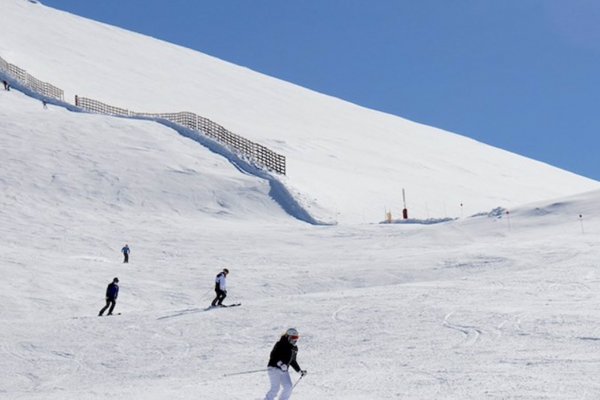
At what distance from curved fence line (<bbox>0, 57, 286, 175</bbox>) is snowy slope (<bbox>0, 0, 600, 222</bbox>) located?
1390 mm

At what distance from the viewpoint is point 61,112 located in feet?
160

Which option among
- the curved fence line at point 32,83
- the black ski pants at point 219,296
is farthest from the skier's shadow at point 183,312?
the curved fence line at point 32,83

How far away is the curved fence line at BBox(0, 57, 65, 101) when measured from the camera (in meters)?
54.8

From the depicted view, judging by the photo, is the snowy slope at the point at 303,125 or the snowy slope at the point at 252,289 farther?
the snowy slope at the point at 303,125

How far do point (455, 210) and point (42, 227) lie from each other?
20.5 m

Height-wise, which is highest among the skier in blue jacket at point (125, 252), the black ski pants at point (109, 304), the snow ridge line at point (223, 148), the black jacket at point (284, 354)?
the snow ridge line at point (223, 148)

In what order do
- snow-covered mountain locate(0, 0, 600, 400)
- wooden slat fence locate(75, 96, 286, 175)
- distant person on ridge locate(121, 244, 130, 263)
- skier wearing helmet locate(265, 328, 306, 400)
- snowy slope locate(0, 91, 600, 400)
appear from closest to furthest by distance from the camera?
skier wearing helmet locate(265, 328, 306, 400) → snowy slope locate(0, 91, 600, 400) → snow-covered mountain locate(0, 0, 600, 400) → distant person on ridge locate(121, 244, 130, 263) → wooden slat fence locate(75, 96, 286, 175)

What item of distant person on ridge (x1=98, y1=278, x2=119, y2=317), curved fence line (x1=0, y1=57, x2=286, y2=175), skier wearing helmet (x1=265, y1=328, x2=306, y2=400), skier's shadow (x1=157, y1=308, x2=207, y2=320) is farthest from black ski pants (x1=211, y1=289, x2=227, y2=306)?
curved fence line (x1=0, y1=57, x2=286, y2=175)

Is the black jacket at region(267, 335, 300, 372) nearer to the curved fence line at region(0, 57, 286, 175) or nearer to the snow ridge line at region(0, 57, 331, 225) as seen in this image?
the snow ridge line at region(0, 57, 331, 225)

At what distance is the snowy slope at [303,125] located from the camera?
44.1 m

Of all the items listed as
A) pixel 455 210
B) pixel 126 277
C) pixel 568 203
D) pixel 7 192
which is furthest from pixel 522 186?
pixel 126 277

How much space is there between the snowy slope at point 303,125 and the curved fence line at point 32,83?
1.95 metres

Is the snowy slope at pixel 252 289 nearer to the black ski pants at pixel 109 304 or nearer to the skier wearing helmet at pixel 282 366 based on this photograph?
the black ski pants at pixel 109 304

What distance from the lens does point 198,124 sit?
48625 millimetres
